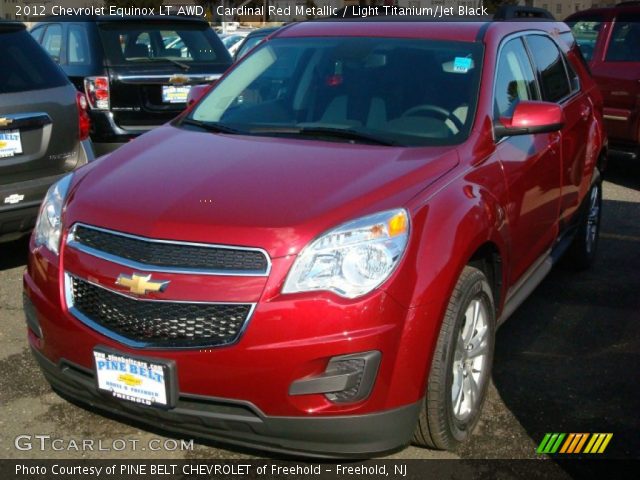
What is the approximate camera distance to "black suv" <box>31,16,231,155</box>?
7.63 meters

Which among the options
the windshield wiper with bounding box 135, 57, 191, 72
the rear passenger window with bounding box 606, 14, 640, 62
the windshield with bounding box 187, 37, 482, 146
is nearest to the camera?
the windshield with bounding box 187, 37, 482, 146

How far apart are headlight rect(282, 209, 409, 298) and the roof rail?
230 centimetres

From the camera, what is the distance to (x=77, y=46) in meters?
8.04

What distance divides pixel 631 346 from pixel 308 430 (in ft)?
8.10

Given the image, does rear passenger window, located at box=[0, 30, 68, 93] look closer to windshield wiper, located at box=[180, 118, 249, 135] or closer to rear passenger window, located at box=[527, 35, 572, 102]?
windshield wiper, located at box=[180, 118, 249, 135]

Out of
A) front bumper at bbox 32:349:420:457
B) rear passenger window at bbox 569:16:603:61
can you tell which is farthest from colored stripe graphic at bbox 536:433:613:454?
rear passenger window at bbox 569:16:603:61

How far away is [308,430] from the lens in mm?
2889

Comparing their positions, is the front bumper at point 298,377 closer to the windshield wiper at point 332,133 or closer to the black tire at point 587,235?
the windshield wiper at point 332,133

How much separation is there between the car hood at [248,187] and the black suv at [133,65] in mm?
3942

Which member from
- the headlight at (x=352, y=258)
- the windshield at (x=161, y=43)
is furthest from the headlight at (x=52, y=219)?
the windshield at (x=161, y=43)

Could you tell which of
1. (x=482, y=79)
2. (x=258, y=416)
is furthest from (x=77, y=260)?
(x=482, y=79)

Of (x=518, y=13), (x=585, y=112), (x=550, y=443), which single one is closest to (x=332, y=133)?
(x=550, y=443)

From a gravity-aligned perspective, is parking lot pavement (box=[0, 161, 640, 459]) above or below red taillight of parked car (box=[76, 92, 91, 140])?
below

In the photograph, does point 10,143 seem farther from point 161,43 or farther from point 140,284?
point 161,43
